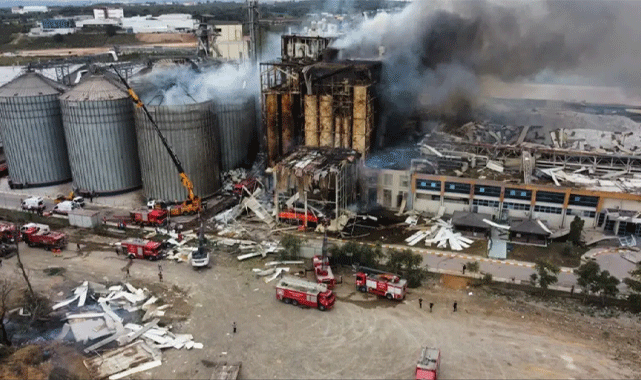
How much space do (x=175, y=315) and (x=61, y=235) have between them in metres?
15.2

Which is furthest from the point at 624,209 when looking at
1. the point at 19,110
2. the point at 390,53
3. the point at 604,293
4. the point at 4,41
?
the point at 4,41

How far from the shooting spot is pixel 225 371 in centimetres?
2466

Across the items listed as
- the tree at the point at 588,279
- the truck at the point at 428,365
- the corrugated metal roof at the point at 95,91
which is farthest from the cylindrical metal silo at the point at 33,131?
the tree at the point at 588,279

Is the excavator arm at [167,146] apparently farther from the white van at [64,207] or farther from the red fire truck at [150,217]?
the white van at [64,207]

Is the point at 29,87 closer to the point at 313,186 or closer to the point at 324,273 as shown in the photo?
the point at 313,186

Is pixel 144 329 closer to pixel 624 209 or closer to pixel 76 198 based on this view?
pixel 76 198

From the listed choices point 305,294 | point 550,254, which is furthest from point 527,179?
point 305,294

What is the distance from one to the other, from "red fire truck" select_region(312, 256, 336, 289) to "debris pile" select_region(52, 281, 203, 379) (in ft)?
29.1

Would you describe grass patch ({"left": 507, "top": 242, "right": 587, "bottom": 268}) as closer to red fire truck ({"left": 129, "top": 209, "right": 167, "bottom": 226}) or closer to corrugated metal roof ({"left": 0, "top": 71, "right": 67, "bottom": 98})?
red fire truck ({"left": 129, "top": 209, "right": 167, "bottom": 226})

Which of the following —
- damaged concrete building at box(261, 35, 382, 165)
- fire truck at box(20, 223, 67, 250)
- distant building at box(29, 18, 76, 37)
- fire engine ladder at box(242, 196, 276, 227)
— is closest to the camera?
fire truck at box(20, 223, 67, 250)

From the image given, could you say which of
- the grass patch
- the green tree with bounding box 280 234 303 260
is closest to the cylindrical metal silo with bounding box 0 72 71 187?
the green tree with bounding box 280 234 303 260

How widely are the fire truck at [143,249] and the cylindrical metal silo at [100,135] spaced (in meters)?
14.5

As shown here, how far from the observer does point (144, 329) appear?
28.3 meters

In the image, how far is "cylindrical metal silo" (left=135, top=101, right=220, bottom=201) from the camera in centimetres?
4538
